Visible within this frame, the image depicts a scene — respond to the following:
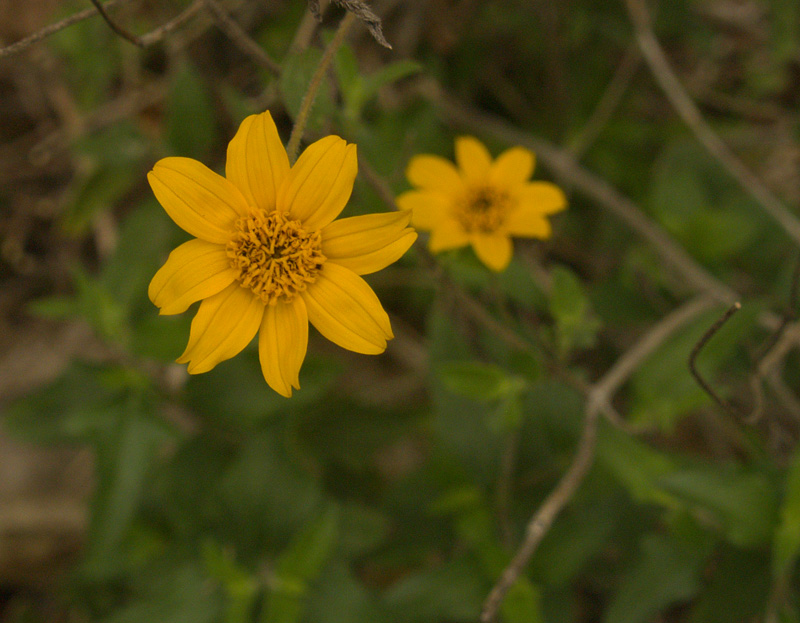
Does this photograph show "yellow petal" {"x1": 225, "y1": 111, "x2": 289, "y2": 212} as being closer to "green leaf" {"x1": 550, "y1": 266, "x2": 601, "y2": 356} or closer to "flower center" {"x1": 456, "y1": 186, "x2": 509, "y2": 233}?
"flower center" {"x1": 456, "y1": 186, "x2": 509, "y2": 233}

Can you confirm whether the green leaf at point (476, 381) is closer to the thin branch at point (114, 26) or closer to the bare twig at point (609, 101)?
the thin branch at point (114, 26)

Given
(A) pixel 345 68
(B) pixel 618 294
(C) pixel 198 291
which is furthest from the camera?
(B) pixel 618 294

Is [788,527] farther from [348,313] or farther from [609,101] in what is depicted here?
[609,101]

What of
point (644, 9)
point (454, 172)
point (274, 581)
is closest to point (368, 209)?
point (454, 172)

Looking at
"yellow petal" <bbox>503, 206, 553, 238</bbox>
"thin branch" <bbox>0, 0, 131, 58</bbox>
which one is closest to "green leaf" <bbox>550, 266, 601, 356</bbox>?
"yellow petal" <bbox>503, 206, 553, 238</bbox>

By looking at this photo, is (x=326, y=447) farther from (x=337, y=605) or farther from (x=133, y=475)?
(x=133, y=475)

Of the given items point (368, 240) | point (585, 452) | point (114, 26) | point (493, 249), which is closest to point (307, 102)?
point (368, 240)
